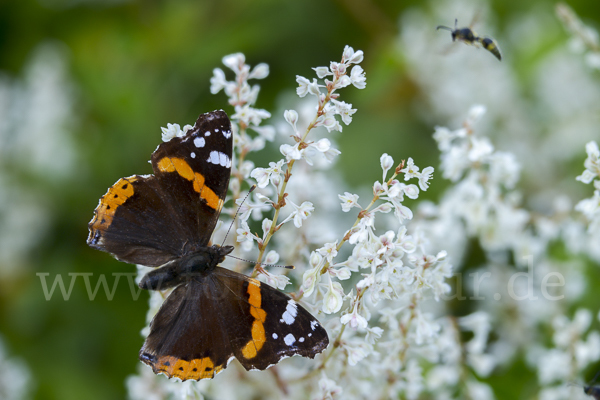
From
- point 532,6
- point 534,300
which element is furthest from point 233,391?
point 532,6

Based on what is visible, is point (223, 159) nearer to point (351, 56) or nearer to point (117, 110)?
point (351, 56)

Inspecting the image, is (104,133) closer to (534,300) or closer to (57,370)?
(57,370)

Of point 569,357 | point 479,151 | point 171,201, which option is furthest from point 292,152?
point 569,357

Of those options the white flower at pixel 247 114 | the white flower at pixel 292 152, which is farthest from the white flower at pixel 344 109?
the white flower at pixel 247 114

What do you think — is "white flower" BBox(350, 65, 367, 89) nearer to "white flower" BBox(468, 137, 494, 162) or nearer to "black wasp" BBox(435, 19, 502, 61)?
"black wasp" BBox(435, 19, 502, 61)

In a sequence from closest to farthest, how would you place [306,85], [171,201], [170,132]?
[306,85] < [170,132] < [171,201]

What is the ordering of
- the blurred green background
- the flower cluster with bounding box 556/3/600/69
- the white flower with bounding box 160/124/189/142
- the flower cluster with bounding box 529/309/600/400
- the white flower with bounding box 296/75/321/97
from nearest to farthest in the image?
the white flower with bounding box 296/75/321/97 < the white flower with bounding box 160/124/189/142 < the flower cluster with bounding box 556/3/600/69 < the flower cluster with bounding box 529/309/600/400 < the blurred green background

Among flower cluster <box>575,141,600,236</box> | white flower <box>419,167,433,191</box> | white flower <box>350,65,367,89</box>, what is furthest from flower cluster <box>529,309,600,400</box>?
white flower <box>350,65,367,89</box>

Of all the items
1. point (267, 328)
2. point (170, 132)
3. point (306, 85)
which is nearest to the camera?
point (306, 85)
